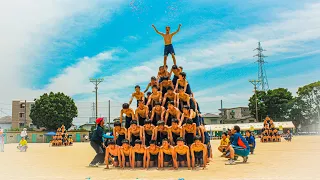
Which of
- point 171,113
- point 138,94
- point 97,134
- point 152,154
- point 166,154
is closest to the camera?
point 166,154

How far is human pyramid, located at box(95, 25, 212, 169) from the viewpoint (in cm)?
1248

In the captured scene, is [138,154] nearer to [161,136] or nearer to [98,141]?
[161,136]

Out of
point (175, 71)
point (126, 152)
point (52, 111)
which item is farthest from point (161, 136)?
point (52, 111)

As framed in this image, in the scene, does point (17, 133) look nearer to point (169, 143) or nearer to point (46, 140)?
point (46, 140)

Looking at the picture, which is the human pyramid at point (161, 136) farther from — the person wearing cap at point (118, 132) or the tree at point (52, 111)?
the tree at point (52, 111)

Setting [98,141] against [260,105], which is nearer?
[98,141]

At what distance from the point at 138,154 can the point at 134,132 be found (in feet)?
3.55

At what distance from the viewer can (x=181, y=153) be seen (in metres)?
12.4

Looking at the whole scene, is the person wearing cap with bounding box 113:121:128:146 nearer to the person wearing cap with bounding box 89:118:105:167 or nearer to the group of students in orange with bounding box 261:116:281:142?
the person wearing cap with bounding box 89:118:105:167

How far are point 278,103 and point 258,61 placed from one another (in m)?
12.6

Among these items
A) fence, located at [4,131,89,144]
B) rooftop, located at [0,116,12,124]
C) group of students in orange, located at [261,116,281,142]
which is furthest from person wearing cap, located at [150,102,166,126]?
rooftop, located at [0,116,12,124]

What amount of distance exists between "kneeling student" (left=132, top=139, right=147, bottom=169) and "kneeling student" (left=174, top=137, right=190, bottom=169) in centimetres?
137

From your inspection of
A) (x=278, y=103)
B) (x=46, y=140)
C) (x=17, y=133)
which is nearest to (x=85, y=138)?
(x=46, y=140)

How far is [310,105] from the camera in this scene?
72.9 metres
